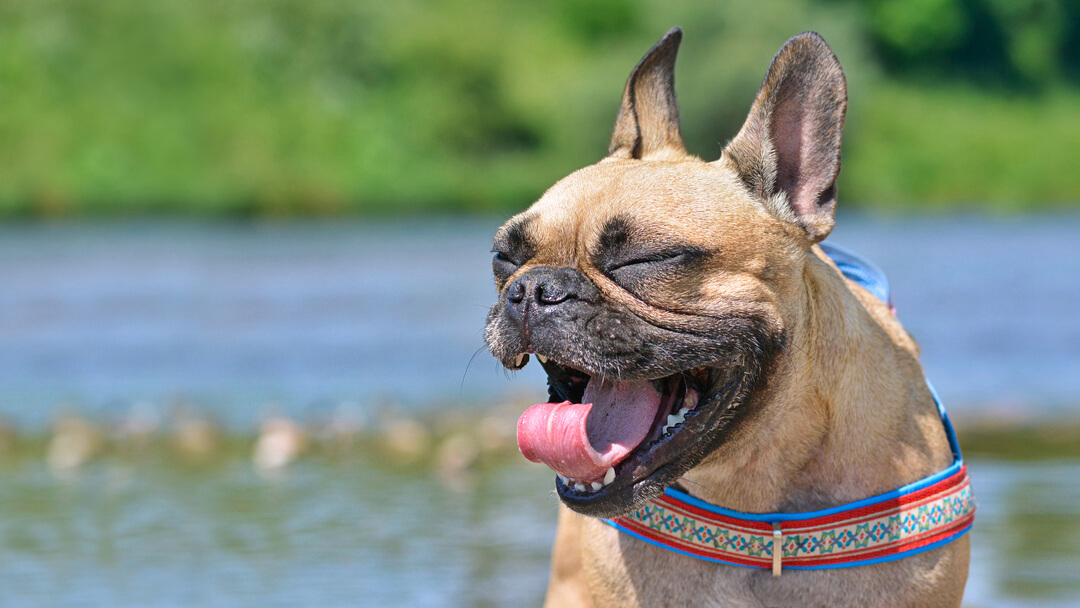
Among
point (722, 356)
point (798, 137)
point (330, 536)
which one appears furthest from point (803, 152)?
point (330, 536)

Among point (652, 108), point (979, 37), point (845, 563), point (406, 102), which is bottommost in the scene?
point (845, 563)

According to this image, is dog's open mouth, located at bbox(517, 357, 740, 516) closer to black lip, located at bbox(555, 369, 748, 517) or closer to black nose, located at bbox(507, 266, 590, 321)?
black lip, located at bbox(555, 369, 748, 517)

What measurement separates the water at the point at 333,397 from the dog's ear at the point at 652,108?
2.69ft

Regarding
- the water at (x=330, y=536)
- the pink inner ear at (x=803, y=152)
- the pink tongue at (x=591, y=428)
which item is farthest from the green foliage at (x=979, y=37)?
the pink tongue at (x=591, y=428)

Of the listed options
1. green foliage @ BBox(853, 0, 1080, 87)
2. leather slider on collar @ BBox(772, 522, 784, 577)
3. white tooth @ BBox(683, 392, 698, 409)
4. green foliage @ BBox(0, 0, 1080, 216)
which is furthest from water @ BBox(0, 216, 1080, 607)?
green foliage @ BBox(0, 0, 1080, 216)

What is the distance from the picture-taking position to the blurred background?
5.75 meters

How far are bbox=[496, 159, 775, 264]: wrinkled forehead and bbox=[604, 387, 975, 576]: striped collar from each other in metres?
0.66

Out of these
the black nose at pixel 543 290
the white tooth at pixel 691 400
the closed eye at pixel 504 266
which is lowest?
the white tooth at pixel 691 400

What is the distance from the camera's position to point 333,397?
9.91 m

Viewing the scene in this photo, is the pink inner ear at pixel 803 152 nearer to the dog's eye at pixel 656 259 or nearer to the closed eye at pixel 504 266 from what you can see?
the dog's eye at pixel 656 259

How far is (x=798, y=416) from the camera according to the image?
3.11m

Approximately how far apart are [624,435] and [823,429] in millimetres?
509

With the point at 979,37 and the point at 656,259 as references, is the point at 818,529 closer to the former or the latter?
the point at 656,259

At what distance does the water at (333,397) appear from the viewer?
17.0 feet
